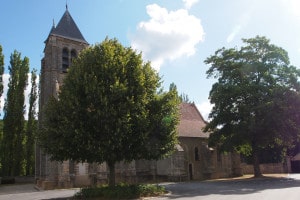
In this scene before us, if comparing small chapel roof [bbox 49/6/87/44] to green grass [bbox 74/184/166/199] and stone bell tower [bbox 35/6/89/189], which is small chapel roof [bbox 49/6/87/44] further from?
green grass [bbox 74/184/166/199]

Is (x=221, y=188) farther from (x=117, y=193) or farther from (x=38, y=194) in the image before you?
(x=38, y=194)

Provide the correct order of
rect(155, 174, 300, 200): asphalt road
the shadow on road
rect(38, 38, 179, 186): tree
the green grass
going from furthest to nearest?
the shadow on road
rect(38, 38, 179, 186): tree
the green grass
rect(155, 174, 300, 200): asphalt road

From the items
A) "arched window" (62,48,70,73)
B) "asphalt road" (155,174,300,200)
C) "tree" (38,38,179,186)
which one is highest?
"arched window" (62,48,70,73)

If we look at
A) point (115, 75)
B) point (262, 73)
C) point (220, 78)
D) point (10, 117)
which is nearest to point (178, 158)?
point (220, 78)

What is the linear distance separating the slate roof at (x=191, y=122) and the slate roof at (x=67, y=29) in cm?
1701

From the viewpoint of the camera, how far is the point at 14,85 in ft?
139

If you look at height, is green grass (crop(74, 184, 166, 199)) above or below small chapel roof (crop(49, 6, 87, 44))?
below

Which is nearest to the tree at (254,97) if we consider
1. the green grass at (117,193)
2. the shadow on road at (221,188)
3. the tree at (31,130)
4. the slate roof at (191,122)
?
the slate roof at (191,122)

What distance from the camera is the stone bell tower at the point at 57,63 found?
31.6m

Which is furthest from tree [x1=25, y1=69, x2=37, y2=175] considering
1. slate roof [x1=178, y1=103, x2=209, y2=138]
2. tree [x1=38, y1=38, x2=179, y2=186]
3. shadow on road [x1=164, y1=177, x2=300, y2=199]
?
tree [x1=38, y1=38, x2=179, y2=186]

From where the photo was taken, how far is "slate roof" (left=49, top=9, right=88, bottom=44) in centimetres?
3803

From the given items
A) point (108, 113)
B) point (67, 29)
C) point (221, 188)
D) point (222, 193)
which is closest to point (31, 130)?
point (67, 29)

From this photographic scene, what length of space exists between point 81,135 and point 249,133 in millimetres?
20551

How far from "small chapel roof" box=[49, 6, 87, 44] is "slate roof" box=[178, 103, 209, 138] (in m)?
17.0
